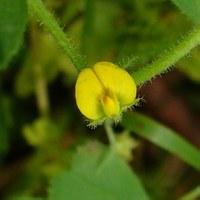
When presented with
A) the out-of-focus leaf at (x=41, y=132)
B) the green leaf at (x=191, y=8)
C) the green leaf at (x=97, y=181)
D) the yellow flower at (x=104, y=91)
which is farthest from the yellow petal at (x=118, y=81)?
the out-of-focus leaf at (x=41, y=132)

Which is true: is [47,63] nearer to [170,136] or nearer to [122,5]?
[122,5]

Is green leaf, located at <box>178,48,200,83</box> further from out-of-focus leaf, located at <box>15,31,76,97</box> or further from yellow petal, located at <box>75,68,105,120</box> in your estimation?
yellow petal, located at <box>75,68,105,120</box>

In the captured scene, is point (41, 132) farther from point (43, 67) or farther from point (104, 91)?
point (104, 91)

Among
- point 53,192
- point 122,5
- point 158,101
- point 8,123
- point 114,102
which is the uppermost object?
point 114,102

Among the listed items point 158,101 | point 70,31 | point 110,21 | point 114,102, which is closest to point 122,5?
point 110,21

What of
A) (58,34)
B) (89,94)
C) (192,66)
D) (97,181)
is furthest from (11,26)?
(192,66)

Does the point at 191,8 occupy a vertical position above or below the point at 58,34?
above

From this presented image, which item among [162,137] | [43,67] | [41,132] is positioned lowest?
[41,132]

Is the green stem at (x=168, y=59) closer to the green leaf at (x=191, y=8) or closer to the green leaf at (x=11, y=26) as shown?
the green leaf at (x=191, y=8)
